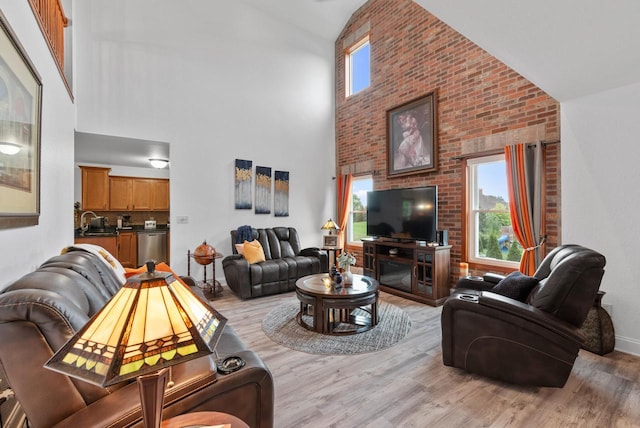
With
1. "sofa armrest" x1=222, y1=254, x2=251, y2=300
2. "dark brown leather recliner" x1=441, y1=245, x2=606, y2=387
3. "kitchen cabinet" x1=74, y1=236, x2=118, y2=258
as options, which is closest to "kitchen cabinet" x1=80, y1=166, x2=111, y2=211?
"kitchen cabinet" x1=74, y1=236, x2=118, y2=258

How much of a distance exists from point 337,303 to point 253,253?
1981mm

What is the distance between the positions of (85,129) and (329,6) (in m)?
4.80

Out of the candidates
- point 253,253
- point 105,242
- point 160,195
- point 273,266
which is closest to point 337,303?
point 273,266

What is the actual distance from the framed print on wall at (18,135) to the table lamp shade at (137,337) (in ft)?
3.40

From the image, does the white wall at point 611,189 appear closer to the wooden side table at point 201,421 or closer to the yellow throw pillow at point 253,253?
the wooden side table at point 201,421

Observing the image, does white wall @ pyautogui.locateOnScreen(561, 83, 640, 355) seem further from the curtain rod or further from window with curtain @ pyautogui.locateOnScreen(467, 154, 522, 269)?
window with curtain @ pyautogui.locateOnScreen(467, 154, 522, 269)

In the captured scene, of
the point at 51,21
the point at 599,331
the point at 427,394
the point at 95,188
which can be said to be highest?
the point at 51,21

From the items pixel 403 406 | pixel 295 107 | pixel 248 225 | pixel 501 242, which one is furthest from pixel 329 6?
pixel 403 406

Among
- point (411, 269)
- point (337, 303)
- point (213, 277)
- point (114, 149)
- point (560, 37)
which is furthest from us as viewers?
point (114, 149)

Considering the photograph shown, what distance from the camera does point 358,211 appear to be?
6113 millimetres

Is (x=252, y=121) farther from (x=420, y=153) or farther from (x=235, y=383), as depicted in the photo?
(x=235, y=383)

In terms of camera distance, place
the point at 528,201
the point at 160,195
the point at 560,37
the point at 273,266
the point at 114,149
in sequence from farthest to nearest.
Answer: the point at 160,195
the point at 114,149
the point at 273,266
the point at 528,201
the point at 560,37

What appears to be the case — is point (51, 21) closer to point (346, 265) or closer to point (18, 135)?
point (18, 135)

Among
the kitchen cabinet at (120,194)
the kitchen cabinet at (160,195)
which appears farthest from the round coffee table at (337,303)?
the kitchen cabinet at (120,194)
